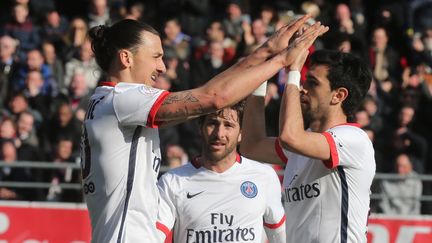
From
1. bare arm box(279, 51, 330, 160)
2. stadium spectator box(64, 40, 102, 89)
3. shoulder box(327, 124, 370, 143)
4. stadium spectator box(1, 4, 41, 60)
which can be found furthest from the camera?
stadium spectator box(1, 4, 41, 60)

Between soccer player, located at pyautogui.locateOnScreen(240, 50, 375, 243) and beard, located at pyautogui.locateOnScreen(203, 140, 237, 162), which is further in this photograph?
beard, located at pyautogui.locateOnScreen(203, 140, 237, 162)

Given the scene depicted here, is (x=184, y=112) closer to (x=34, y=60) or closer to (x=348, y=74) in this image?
(x=348, y=74)

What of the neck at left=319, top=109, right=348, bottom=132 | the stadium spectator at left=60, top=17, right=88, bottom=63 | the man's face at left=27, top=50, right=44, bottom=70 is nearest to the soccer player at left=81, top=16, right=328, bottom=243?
the neck at left=319, top=109, right=348, bottom=132

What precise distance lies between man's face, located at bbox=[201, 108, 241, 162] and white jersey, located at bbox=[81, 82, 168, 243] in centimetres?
199

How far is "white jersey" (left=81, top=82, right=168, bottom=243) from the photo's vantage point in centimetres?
623

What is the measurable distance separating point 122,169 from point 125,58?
0.68m

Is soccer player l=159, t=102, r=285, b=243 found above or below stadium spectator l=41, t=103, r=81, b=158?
below

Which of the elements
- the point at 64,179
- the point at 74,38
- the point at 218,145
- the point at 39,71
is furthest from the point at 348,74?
the point at 74,38

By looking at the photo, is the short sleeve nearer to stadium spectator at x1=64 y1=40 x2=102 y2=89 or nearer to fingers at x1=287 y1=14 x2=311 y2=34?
fingers at x1=287 y1=14 x2=311 y2=34

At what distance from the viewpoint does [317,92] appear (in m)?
7.11

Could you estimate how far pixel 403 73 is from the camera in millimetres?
16031

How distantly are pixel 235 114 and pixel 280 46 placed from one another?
214cm

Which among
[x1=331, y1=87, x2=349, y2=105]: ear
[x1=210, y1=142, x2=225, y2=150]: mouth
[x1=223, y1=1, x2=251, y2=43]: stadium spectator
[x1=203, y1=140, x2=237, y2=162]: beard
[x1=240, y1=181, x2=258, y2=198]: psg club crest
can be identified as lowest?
[x1=240, y1=181, x2=258, y2=198]: psg club crest

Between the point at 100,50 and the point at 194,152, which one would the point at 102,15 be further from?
the point at 100,50
